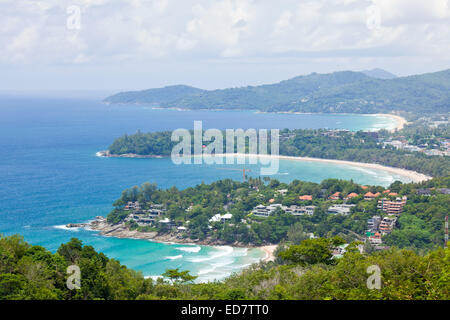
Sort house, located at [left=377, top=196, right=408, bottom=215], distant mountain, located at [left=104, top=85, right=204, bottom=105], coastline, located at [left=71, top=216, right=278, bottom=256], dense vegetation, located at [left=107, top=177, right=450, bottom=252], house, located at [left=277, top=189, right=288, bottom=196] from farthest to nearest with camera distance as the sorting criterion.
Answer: distant mountain, located at [left=104, top=85, right=204, bottom=105], house, located at [left=277, top=189, right=288, bottom=196], house, located at [left=377, top=196, right=408, bottom=215], coastline, located at [left=71, top=216, right=278, bottom=256], dense vegetation, located at [left=107, top=177, right=450, bottom=252]

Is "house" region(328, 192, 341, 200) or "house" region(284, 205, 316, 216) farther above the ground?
"house" region(328, 192, 341, 200)

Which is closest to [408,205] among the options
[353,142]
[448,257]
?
[448,257]

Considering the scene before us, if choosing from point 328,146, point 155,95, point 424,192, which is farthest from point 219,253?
point 155,95

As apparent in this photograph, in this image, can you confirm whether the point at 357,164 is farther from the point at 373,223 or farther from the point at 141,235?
the point at 141,235

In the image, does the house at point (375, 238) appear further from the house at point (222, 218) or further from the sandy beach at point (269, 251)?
the house at point (222, 218)

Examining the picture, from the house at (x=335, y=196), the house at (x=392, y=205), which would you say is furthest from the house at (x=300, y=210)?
the house at (x=392, y=205)

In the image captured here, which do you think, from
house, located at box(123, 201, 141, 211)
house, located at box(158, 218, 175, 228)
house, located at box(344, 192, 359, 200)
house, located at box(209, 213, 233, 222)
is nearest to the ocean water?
house, located at box(123, 201, 141, 211)

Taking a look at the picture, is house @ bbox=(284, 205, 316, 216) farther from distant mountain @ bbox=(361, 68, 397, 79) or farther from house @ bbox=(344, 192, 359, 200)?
distant mountain @ bbox=(361, 68, 397, 79)
